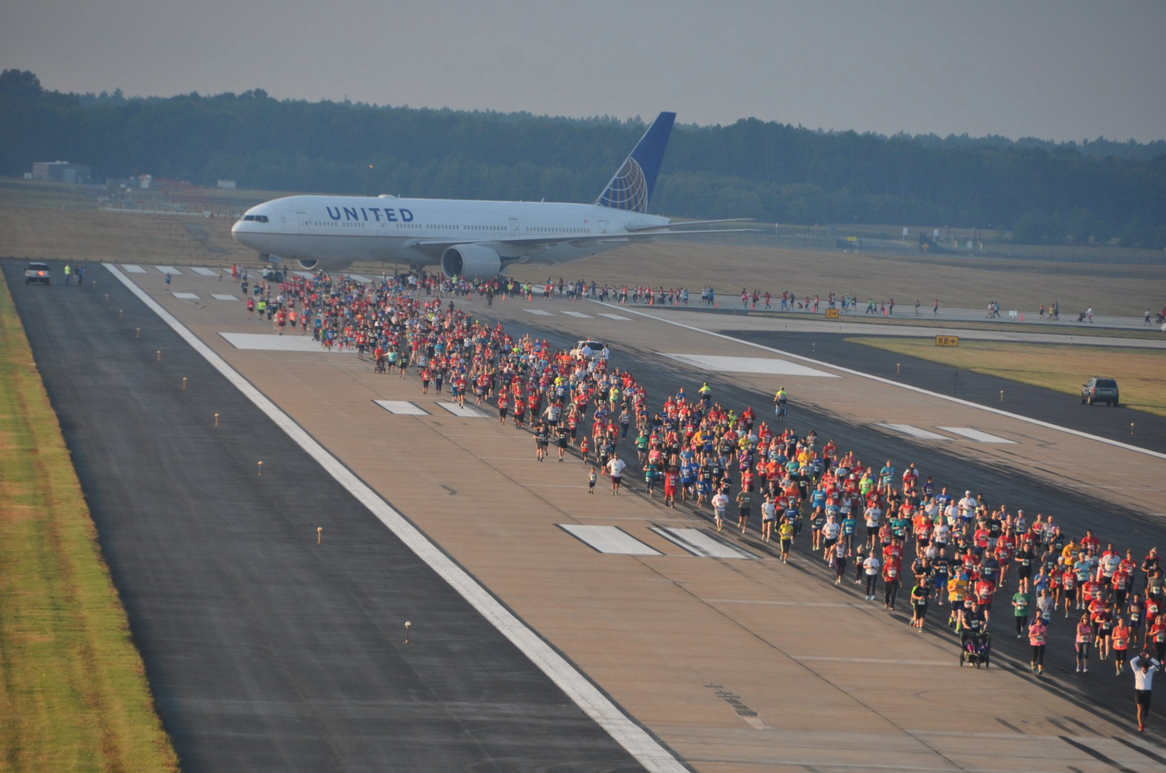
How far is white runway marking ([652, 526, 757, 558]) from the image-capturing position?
1478 inches

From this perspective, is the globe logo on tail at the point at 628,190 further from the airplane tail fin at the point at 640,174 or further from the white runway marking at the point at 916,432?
the white runway marking at the point at 916,432

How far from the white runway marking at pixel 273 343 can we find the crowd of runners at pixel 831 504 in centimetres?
544

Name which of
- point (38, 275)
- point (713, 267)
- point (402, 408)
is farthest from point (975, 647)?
point (713, 267)

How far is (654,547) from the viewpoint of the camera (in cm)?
3766

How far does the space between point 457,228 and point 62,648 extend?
85028mm

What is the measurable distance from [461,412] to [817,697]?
32.8 meters

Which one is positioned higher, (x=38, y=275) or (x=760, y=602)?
(x=38, y=275)

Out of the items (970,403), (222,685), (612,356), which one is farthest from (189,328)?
(222,685)

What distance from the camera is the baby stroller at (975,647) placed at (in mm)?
29312

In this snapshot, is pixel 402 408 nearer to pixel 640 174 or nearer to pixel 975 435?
pixel 975 435

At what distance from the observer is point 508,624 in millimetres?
30141

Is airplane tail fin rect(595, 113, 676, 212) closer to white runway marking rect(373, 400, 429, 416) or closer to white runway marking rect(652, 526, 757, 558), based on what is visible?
white runway marking rect(373, 400, 429, 416)

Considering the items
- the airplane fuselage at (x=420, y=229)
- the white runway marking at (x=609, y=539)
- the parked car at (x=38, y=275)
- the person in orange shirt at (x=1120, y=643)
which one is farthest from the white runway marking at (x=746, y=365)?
the parked car at (x=38, y=275)

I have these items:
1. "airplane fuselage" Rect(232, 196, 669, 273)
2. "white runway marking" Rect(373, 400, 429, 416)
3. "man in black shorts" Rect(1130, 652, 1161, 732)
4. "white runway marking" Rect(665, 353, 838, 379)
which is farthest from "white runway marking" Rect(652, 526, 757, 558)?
"airplane fuselage" Rect(232, 196, 669, 273)
